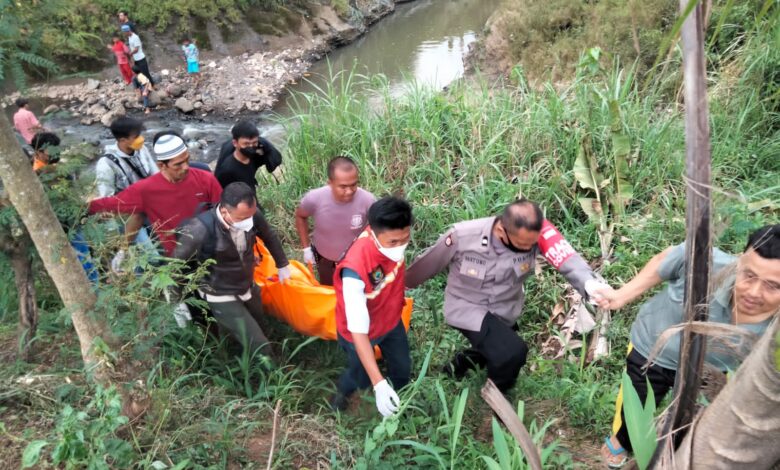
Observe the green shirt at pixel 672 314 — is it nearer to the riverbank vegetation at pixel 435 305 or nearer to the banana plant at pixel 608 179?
the riverbank vegetation at pixel 435 305

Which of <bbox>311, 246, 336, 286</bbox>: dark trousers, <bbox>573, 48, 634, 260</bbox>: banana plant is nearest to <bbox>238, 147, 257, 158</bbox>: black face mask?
<bbox>311, 246, 336, 286</bbox>: dark trousers

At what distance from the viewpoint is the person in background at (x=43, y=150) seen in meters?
2.50

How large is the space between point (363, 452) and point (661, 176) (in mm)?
3024

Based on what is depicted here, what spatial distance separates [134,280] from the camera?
2.17 metres

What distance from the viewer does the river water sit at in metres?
10.5

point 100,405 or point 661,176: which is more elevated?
point 100,405

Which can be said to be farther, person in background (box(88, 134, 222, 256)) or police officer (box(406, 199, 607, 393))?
person in background (box(88, 134, 222, 256))

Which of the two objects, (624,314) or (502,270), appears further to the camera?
(624,314)

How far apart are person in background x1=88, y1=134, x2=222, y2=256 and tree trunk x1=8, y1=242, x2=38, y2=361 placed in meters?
0.48

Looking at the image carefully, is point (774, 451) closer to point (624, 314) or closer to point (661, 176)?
point (624, 314)

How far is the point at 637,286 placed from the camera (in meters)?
2.24

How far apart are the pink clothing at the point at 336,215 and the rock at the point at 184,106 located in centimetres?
909

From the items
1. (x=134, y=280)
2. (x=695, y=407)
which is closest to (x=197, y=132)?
(x=134, y=280)

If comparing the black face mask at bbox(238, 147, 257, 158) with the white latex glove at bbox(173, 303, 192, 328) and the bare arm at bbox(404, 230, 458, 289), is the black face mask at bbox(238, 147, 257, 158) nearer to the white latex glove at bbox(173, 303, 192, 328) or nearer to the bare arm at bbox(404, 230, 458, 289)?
the white latex glove at bbox(173, 303, 192, 328)
